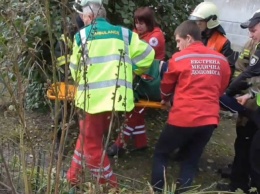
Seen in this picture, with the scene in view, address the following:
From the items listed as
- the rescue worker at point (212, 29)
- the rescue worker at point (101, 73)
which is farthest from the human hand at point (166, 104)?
the rescue worker at point (212, 29)

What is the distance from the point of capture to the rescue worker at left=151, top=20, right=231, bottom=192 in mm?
4449

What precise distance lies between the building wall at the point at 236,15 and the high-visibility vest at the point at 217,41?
387 centimetres

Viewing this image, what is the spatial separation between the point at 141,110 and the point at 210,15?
112 centimetres

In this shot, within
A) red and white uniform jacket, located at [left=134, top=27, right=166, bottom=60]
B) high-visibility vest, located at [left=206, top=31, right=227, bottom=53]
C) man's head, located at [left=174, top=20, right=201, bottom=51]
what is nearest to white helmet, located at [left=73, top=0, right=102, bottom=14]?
man's head, located at [left=174, top=20, right=201, bottom=51]

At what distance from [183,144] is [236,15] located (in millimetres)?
5388

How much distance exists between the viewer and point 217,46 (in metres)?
5.43

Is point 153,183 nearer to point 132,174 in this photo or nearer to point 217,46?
point 132,174

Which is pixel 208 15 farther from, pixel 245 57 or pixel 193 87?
pixel 193 87

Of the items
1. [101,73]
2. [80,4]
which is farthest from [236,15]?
[101,73]

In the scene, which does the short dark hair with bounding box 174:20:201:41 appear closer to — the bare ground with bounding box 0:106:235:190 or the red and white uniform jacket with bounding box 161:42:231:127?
the red and white uniform jacket with bounding box 161:42:231:127

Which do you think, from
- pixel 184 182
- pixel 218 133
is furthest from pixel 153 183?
pixel 218 133

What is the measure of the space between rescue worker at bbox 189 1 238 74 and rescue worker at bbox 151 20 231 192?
2.45 ft

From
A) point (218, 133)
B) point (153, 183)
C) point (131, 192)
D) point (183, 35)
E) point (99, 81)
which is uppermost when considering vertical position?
point (183, 35)

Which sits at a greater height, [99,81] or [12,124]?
[99,81]
